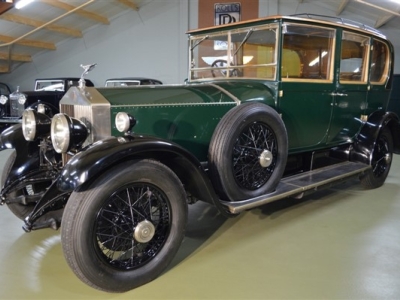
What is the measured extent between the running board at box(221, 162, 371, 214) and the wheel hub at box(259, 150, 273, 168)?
239mm

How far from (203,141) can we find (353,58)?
2048 mm

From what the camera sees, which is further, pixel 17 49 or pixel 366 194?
pixel 17 49

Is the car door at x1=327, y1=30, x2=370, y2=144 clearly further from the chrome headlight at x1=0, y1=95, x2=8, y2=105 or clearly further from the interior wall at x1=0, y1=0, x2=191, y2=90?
the interior wall at x1=0, y1=0, x2=191, y2=90

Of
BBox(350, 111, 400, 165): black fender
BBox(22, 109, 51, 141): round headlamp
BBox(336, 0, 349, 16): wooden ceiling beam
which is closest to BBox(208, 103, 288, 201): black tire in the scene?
BBox(22, 109, 51, 141): round headlamp

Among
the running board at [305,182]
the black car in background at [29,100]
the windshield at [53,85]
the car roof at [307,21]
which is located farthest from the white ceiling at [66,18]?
the running board at [305,182]

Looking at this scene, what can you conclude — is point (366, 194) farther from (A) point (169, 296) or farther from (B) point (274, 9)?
(B) point (274, 9)

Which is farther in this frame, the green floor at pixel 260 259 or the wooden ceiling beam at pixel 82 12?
the wooden ceiling beam at pixel 82 12

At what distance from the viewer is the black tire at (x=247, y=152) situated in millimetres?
2445

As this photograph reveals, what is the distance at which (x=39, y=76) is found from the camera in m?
10.7

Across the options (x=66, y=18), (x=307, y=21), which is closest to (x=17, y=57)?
(x=66, y=18)

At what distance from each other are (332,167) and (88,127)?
2.47 meters

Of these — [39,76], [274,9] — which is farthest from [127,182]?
[39,76]

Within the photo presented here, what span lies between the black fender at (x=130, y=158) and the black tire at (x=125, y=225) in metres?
0.09

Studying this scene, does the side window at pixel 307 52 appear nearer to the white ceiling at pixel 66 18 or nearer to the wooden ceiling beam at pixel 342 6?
the white ceiling at pixel 66 18
